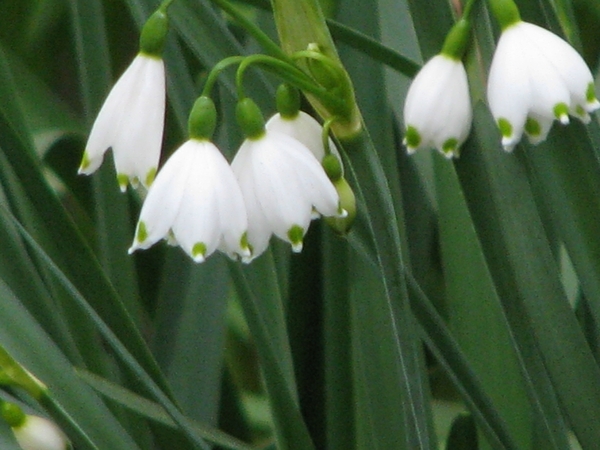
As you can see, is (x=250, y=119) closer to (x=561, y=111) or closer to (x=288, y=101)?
(x=288, y=101)

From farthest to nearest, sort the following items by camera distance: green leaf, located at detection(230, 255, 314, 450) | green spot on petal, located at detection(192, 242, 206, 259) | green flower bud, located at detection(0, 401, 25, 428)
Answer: green leaf, located at detection(230, 255, 314, 450) < green flower bud, located at detection(0, 401, 25, 428) < green spot on petal, located at detection(192, 242, 206, 259)

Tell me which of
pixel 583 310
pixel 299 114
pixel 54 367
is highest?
pixel 299 114

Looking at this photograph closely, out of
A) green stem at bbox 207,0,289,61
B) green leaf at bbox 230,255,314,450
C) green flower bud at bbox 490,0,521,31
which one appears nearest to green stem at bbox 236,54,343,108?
green stem at bbox 207,0,289,61

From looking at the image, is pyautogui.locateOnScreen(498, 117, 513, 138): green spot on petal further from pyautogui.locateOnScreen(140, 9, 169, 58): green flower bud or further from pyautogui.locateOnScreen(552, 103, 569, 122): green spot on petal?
pyautogui.locateOnScreen(140, 9, 169, 58): green flower bud

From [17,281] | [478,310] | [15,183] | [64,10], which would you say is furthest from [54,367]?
[64,10]

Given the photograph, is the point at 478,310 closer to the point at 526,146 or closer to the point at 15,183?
the point at 526,146

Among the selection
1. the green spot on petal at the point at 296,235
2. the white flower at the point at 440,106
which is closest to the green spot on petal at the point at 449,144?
the white flower at the point at 440,106

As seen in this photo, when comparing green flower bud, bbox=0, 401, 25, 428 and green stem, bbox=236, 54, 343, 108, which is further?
green flower bud, bbox=0, 401, 25, 428
